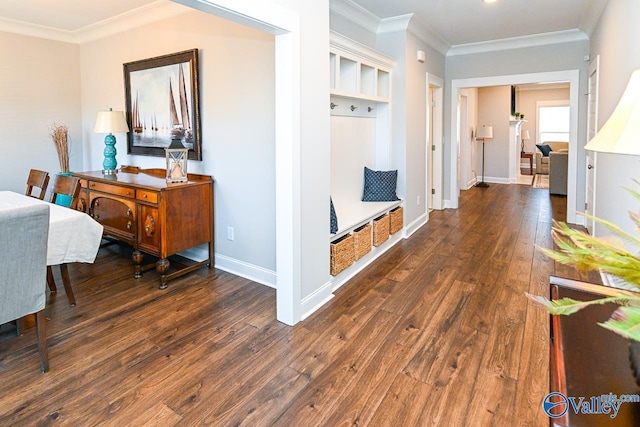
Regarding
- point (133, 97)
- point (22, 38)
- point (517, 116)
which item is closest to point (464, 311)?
point (133, 97)

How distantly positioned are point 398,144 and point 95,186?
3281 millimetres

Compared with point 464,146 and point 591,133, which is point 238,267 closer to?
point 591,133

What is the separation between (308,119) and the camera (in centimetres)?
264

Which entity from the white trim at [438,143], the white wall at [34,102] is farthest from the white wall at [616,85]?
the white wall at [34,102]

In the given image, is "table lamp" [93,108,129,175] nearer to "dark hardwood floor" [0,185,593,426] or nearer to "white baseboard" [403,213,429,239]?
"dark hardwood floor" [0,185,593,426]

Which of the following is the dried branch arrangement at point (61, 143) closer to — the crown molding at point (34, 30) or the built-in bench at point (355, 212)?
the crown molding at point (34, 30)

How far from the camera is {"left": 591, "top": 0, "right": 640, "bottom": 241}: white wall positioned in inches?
97.3

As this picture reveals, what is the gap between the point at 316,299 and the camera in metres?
2.87

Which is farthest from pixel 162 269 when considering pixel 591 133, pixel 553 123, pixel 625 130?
pixel 553 123

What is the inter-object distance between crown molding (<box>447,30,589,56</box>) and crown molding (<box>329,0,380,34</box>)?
206 centimetres

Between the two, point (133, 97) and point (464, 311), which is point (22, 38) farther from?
point (464, 311)

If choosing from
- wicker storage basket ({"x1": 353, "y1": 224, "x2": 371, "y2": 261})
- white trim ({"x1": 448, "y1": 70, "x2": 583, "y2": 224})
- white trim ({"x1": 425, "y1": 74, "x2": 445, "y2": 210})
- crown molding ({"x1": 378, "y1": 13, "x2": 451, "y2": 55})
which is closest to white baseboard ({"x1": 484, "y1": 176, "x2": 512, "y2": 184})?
white trim ({"x1": 448, "y1": 70, "x2": 583, "y2": 224})

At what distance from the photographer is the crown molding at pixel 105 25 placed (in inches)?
146

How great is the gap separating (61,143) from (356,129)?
11.5 ft
